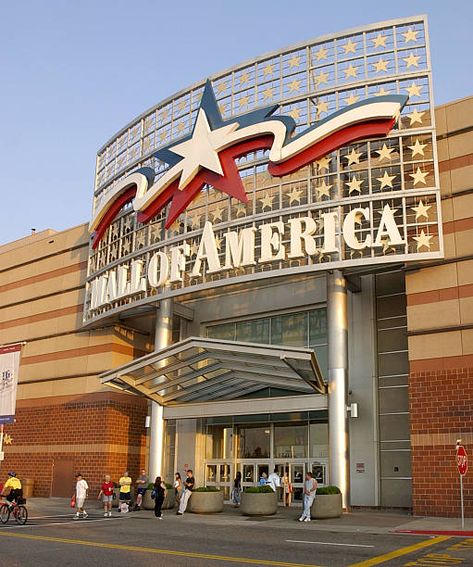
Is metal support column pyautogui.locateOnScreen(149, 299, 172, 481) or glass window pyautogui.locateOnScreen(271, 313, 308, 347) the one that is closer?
metal support column pyautogui.locateOnScreen(149, 299, 172, 481)

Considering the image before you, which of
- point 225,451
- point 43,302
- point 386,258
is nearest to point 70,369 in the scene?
point 43,302

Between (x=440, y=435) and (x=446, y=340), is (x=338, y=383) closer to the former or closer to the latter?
(x=440, y=435)

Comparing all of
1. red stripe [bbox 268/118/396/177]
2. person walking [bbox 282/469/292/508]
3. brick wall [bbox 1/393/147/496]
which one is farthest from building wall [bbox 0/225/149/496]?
red stripe [bbox 268/118/396/177]

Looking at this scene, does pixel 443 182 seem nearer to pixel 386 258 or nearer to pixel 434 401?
pixel 386 258

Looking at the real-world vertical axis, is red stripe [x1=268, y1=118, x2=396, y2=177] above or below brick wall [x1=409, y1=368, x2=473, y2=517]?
above

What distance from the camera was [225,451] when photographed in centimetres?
3275

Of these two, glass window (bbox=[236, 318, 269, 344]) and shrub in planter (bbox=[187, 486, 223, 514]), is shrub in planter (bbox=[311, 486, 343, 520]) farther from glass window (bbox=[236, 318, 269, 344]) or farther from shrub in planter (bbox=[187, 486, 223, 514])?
glass window (bbox=[236, 318, 269, 344])

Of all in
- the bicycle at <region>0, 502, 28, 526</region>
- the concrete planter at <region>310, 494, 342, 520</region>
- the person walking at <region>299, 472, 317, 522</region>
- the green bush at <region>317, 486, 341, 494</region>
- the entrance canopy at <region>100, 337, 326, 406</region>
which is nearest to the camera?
the bicycle at <region>0, 502, 28, 526</region>

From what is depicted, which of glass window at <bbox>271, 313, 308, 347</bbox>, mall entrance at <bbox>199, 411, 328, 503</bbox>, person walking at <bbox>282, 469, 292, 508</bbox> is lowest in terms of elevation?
person walking at <bbox>282, 469, 292, 508</bbox>

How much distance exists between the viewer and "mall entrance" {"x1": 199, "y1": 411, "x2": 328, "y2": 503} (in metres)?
29.4

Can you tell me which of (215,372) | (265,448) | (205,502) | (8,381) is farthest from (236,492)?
(8,381)

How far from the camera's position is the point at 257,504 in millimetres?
23875

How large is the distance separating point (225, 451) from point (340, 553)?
19.2 meters

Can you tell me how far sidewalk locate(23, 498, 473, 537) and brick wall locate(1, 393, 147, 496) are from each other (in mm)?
6239
